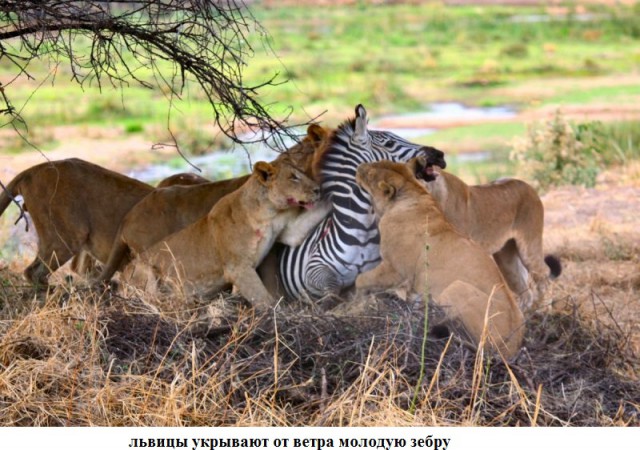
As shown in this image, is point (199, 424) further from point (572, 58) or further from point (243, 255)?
point (572, 58)

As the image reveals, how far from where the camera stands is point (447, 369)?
541 centimetres

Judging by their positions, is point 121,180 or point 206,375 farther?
point 121,180

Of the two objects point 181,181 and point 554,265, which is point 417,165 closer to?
point 554,265

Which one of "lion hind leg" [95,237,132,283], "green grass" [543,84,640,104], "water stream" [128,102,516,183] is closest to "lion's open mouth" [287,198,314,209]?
"lion hind leg" [95,237,132,283]

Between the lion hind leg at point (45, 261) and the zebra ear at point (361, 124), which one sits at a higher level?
the zebra ear at point (361, 124)

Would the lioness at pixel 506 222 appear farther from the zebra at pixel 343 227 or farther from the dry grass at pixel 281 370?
the dry grass at pixel 281 370

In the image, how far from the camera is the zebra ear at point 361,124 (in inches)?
270

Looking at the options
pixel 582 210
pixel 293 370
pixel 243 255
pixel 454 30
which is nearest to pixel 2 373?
pixel 293 370

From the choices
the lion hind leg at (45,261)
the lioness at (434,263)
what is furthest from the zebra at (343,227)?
the lion hind leg at (45,261)

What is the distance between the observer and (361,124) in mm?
6953

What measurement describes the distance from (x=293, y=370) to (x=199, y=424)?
55cm

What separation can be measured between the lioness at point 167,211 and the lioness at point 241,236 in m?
0.23

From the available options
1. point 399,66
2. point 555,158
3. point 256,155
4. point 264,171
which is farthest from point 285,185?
point 399,66

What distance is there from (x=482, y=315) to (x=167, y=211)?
7.67 ft
